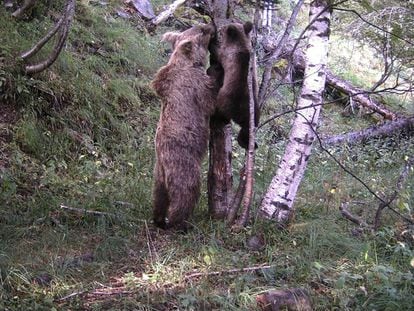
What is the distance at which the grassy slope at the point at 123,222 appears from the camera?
3.72 metres

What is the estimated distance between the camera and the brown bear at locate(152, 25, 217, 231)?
4668 mm

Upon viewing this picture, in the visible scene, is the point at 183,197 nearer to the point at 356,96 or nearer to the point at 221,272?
the point at 221,272

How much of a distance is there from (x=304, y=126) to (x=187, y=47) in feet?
4.45

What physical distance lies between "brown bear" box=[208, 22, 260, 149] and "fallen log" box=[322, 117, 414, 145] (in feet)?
14.5

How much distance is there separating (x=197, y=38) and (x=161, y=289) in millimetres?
2323

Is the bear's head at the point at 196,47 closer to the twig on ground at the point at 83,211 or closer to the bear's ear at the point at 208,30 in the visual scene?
the bear's ear at the point at 208,30

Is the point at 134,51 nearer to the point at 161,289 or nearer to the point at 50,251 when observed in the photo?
the point at 50,251

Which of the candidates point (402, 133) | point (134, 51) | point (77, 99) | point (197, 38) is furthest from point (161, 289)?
point (402, 133)

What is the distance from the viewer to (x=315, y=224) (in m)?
4.95

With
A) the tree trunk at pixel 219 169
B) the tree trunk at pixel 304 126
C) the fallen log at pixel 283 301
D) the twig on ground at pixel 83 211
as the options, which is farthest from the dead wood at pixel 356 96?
the fallen log at pixel 283 301

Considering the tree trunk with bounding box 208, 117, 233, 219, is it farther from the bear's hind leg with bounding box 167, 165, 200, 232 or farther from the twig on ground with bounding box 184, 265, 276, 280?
the twig on ground with bounding box 184, 265, 276, 280

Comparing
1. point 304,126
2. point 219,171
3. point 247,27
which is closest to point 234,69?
point 247,27

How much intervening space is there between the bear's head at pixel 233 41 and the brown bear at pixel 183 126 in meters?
0.13

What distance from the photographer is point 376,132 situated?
920cm
